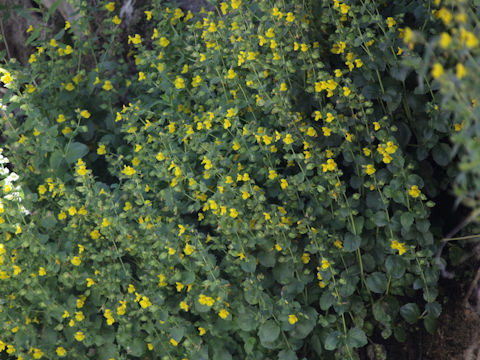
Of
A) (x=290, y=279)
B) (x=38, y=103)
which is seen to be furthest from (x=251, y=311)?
(x=38, y=103)

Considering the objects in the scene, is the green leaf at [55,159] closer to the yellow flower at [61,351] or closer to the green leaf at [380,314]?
the yellow flower at [61,351]

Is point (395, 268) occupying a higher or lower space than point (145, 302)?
higher

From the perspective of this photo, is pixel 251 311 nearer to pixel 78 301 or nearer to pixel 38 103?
pixel 78 301

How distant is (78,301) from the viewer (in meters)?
2.62

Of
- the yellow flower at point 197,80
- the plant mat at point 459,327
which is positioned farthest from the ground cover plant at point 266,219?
the plant mat at point 459,327

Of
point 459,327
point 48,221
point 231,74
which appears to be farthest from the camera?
point 48,221

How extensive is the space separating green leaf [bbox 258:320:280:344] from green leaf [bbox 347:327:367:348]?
0.28m

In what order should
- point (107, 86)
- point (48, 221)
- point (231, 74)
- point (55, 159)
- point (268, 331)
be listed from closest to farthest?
1. point (268, 331)
2. point (231, 74)
3. point (48, 221)
4. point (55, 159)
5. point (107, 86)

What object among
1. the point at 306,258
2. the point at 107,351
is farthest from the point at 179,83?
the point at 107,351

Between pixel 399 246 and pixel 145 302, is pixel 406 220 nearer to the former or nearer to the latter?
pixel 399 246

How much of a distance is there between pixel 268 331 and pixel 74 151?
51.4 inches

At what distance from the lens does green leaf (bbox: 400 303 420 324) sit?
2434 mm

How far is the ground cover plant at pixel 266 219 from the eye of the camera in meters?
→ 2.36

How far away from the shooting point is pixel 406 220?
2303 millimetres
